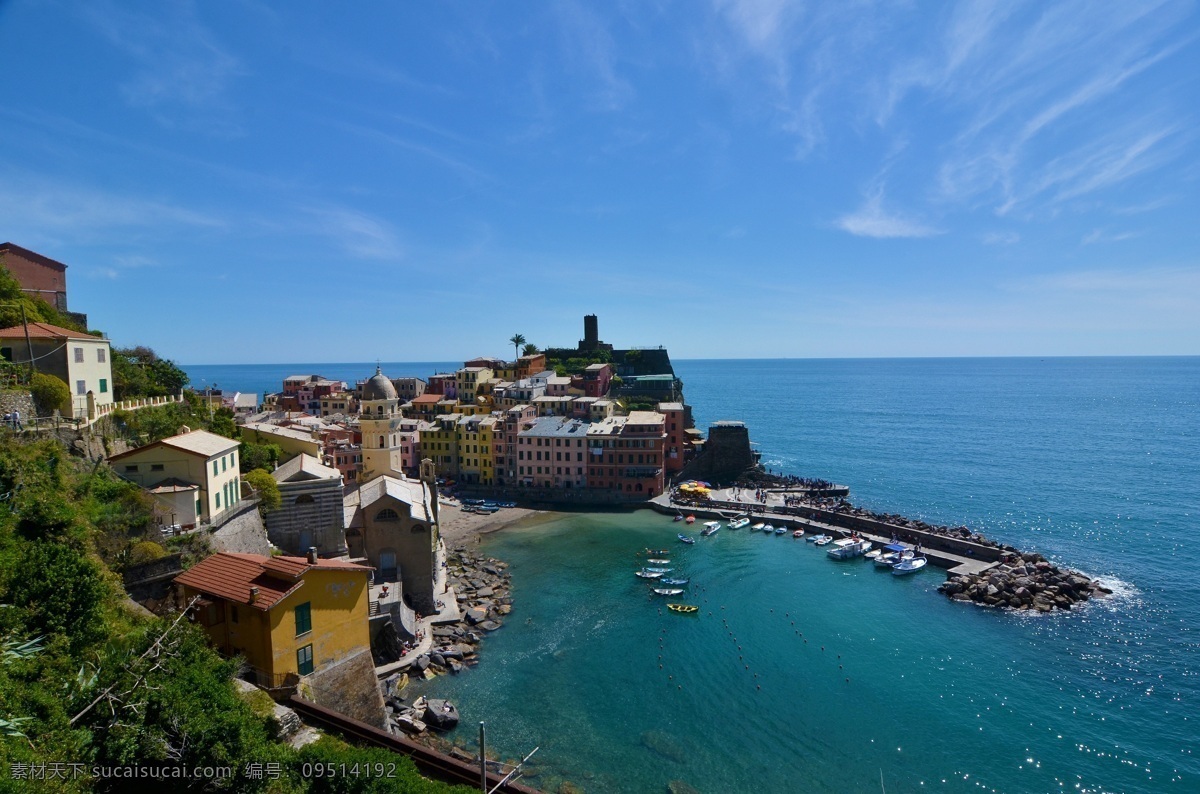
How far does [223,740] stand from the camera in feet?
44.8

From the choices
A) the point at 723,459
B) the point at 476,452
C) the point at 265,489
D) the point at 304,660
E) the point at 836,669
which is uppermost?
the point at 265,489

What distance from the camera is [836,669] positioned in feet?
110

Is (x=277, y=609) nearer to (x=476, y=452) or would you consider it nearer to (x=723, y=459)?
(x=476, y=452)

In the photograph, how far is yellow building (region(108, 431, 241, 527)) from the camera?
26438 mm

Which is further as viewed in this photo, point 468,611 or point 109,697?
point 468,611

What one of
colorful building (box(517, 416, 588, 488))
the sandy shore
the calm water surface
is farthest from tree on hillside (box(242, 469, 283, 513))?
colorful building (box(517, 416, 588, 488))

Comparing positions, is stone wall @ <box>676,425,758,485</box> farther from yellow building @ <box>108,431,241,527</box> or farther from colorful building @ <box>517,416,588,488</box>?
yellow building @ <box>108,431,241,527</box>

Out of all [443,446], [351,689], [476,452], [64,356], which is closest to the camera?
[351,689]

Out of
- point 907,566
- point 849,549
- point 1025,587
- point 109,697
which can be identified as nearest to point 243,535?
point 109,697

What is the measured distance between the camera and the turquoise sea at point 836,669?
85.3 feet

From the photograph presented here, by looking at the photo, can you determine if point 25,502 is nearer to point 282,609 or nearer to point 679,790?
point 282,609

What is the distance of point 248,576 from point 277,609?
2221mm

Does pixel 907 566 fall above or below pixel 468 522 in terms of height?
below

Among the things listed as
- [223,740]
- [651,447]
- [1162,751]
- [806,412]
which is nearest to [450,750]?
[223,740]
